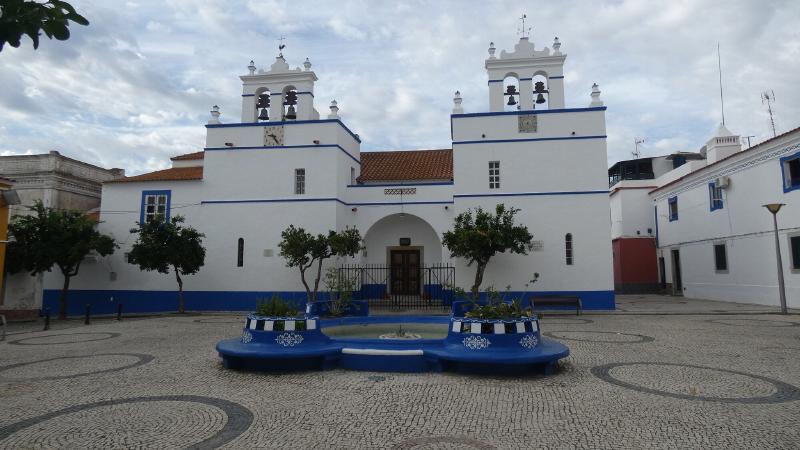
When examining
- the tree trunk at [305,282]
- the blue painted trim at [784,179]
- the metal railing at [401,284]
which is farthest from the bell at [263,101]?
the blue painted trim at [784,179]

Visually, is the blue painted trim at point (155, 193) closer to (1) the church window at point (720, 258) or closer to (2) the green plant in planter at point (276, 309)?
(2) the green plant in planter at point (276, 309)

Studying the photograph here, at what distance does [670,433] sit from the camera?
444 cm

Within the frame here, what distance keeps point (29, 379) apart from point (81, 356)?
188 centimetres

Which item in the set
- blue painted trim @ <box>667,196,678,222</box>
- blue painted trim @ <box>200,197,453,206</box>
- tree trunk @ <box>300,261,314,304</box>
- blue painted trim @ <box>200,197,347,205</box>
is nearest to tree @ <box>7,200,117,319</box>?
blue painted trim @ <box>200,197,347,205</box>

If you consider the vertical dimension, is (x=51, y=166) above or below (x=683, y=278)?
above

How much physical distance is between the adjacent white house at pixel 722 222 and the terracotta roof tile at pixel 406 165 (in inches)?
419

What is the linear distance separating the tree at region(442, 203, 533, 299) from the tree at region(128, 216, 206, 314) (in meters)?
8.53

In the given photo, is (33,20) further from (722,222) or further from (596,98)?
(722,222)

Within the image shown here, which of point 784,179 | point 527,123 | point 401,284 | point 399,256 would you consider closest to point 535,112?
point 527,123

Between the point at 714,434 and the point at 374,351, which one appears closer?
the point at 714,434

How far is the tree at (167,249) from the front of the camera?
16.6m

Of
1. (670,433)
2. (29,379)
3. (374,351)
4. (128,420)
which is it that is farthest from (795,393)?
(29,379)

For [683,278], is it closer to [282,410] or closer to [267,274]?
[267,274]

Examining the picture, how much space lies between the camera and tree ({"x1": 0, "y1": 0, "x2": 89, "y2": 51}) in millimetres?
2506
